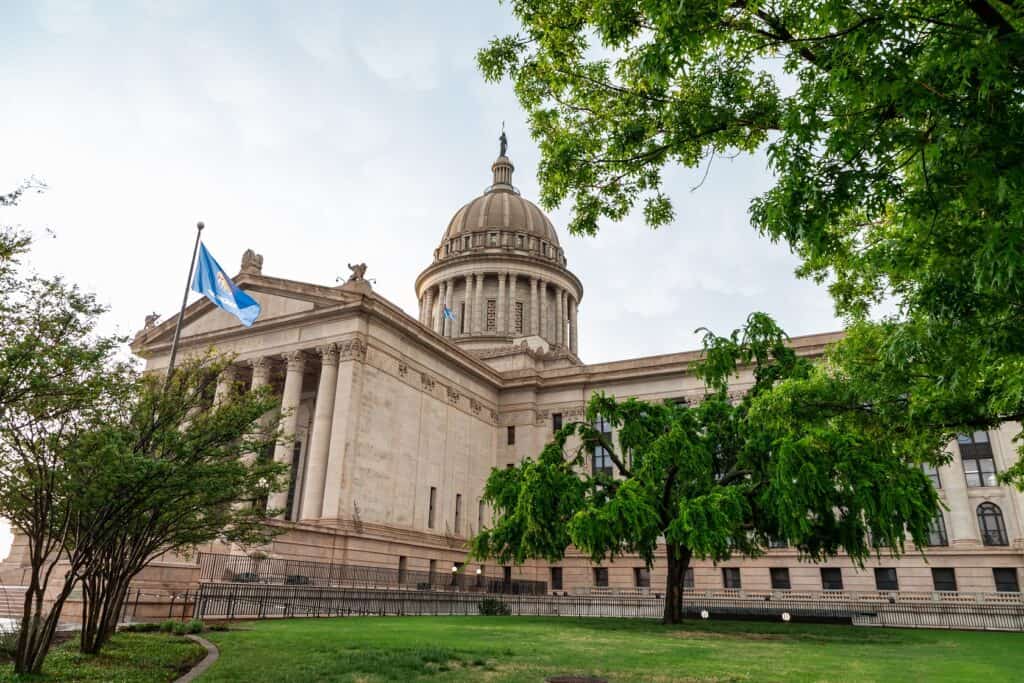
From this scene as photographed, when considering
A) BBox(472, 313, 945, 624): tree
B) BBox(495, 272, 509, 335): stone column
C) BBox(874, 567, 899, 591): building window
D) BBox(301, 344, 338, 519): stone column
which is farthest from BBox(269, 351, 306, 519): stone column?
BBox(874, 567, 899, 591): building window

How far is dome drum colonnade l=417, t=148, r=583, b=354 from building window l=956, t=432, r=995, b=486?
3645 centimetres

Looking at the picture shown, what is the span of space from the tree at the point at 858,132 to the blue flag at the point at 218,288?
58.2ft

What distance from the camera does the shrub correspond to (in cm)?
3047

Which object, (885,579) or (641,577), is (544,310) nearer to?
(641,577)

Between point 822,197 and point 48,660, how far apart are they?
1529cm

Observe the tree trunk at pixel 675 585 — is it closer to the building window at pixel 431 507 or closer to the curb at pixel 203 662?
the curb at pixel 203 662

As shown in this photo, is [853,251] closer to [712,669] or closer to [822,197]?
[822,197]

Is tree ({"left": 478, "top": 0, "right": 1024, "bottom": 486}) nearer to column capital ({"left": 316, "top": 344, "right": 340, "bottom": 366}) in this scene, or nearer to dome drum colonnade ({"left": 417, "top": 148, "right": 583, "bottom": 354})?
column capital ({"left": 316, "top": 344, "right": 340, "bottom": 366})

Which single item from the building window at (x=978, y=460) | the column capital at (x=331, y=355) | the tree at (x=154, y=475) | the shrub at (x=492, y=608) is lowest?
the shrub at (x=492, y=608)

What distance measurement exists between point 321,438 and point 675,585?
71.2ft

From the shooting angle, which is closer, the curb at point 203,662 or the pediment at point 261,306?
the curb at point 203,662

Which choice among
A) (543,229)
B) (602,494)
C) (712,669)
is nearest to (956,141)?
(712,669)

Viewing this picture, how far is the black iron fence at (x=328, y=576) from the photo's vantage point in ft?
92.5

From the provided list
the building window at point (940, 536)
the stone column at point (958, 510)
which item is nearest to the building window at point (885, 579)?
the building window at point (940, 536)
